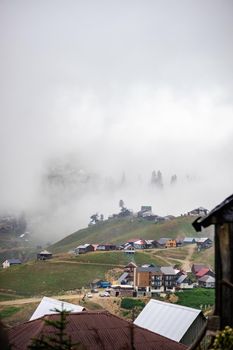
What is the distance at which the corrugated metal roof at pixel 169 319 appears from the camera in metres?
23.0

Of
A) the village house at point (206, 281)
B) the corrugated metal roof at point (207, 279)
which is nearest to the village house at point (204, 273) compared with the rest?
the corrugated metal roof at point (207, 279)

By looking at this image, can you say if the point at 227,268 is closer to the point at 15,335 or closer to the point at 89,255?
the point at 15,335

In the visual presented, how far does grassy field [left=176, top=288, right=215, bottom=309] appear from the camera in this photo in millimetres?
60403

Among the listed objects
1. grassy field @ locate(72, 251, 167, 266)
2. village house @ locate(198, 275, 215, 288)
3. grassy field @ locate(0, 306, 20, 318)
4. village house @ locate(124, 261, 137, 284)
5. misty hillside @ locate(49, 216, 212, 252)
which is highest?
misty hillside @ locate(49, 216, 212, 252)

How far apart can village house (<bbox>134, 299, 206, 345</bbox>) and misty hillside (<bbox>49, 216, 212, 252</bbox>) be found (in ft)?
336

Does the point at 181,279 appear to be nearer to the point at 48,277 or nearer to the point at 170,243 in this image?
the point at 48,277

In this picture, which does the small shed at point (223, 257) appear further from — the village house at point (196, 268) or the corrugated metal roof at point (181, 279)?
the village house at point (196, 268)

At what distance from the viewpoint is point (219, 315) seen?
8.62 m

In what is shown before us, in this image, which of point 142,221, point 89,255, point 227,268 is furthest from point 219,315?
point 142,221

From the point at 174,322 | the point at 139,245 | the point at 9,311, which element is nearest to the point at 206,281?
the point at 9,311

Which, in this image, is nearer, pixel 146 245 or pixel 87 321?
pixel 87 321

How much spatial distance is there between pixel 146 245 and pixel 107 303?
50.2 meters

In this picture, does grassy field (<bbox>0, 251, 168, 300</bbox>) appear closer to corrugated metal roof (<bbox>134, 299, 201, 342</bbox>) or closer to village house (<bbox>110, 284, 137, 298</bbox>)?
village house (<bbox>110, 284, 137, 298</bbox>)

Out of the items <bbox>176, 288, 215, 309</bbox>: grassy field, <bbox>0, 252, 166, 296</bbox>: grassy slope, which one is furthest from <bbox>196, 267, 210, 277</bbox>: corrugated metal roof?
<bbox>0, 252, 166, 296</bbox>: grassy slope
